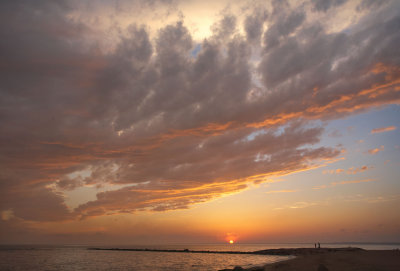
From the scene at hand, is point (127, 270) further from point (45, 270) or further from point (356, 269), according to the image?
point (356, 269)

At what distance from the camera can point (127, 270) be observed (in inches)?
2032

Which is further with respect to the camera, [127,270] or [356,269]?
[127,270]

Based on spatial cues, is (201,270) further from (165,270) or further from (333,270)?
(333,270)

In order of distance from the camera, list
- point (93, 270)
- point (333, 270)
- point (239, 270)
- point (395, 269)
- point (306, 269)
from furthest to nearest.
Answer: point (93, 270), point (239, 270), point (306, 269), point (333, 270), point (395, 269)

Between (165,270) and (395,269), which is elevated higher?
(395,269)

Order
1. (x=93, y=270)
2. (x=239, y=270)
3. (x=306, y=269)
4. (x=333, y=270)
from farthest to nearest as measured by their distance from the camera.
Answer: (x=93, y=270), (x=239, y=270), (x=306, y=269), (x=333, y=270)

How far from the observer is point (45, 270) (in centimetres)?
5319

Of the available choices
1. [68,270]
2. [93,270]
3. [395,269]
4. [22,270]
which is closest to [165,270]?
[93,270]

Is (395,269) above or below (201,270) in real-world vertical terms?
above

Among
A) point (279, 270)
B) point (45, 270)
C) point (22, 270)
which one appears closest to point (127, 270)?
point (45, 270)

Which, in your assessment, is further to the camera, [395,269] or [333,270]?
[333,270]

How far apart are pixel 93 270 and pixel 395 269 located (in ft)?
166

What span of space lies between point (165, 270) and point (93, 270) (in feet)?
49.3

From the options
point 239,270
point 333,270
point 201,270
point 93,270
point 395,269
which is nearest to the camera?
point 395,269
